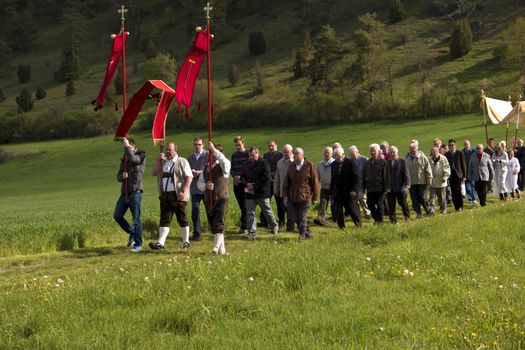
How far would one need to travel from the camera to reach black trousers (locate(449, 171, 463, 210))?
19016 millimetres

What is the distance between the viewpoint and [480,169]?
20719 mm

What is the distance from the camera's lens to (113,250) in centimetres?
1371

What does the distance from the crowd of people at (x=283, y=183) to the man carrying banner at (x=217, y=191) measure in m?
0.02

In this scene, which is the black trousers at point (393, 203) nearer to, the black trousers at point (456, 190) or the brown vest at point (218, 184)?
the black trousers at point (456, 190)

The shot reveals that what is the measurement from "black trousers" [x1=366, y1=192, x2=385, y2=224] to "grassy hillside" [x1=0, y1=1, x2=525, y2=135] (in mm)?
46039

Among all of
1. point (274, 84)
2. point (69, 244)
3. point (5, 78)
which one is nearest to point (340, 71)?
point (274, 84)

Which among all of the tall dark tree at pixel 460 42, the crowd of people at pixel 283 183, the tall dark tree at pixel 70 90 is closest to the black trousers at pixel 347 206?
the crowd of people at pixel 283 183

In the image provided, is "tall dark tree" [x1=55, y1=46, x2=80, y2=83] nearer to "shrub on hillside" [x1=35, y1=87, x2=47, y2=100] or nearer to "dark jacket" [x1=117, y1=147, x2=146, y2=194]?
"shrub on hillside" [x1=35, y1=87, x2=47, y2=100]

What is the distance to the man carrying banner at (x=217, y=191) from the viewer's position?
12.1 metres

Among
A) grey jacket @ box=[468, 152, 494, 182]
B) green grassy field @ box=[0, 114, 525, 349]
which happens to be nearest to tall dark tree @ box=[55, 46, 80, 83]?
grey jacket @ box=[468, 152, 494, 182]

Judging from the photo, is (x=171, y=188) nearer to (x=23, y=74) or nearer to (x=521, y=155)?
(x=521, y=155)

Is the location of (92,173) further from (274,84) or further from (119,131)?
(119,131)

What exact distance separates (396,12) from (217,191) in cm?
10227

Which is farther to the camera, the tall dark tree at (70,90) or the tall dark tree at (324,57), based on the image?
the tall dark tree at (70,90)
